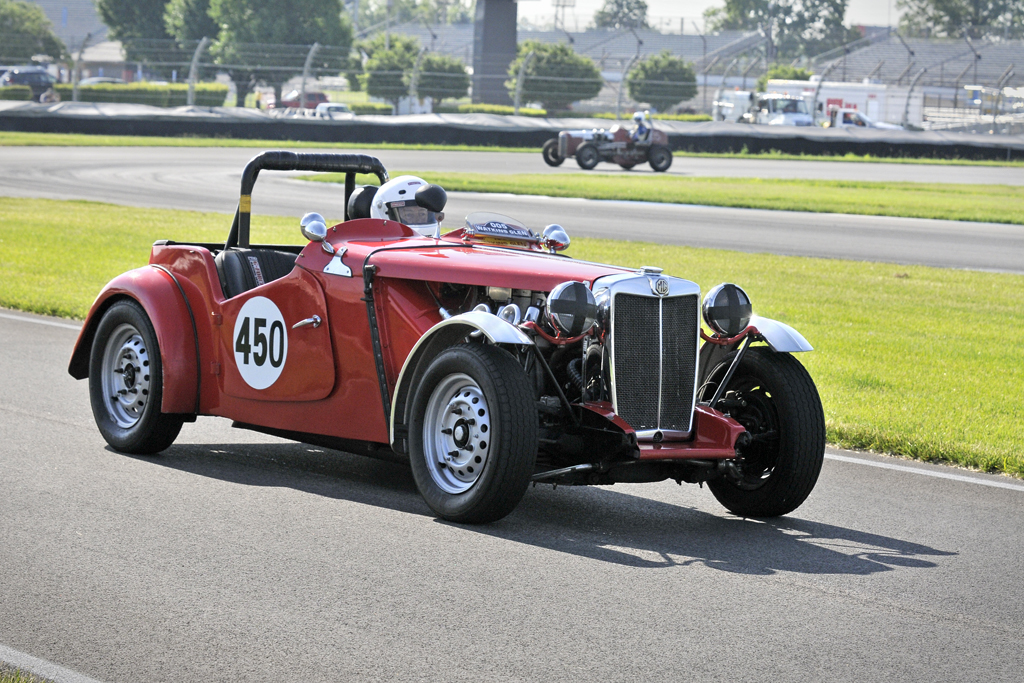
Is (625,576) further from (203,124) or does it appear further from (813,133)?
(813,133)

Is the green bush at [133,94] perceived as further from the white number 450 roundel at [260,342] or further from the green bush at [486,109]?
the white number 450 roundel at [260,342]

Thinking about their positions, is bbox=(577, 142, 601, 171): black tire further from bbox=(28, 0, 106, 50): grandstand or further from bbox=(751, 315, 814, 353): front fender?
bbox=(28, 0, 106, 50): grandstand

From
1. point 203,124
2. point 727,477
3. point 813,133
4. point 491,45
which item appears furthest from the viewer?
point 491,45

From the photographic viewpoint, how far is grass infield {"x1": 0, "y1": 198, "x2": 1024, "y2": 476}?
25.6ft

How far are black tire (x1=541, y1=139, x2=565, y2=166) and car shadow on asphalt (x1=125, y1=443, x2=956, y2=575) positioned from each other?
94.9 ft

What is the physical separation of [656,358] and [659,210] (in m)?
18.2

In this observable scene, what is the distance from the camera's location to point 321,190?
25859 mm

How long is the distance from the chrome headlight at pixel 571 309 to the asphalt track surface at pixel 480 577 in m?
0.86

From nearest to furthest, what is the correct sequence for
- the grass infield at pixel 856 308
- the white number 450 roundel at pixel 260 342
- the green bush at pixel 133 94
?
1. the white number 450 roundel at pixel 260 342
2. the grass infield at pixel 856 308
3. the green bush at pixel 133 94

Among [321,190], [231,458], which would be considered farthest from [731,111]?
[231,458]

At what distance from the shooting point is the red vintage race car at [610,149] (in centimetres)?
3516

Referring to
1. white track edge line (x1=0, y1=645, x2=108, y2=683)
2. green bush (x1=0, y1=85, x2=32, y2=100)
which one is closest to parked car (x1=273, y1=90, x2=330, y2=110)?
green bush (x1=0, y1=85, x2=32, y2=100)

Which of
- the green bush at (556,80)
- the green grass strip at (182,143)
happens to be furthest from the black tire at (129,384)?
the green bush at (556,80)

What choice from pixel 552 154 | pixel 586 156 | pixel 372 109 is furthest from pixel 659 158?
pixel 372 109
